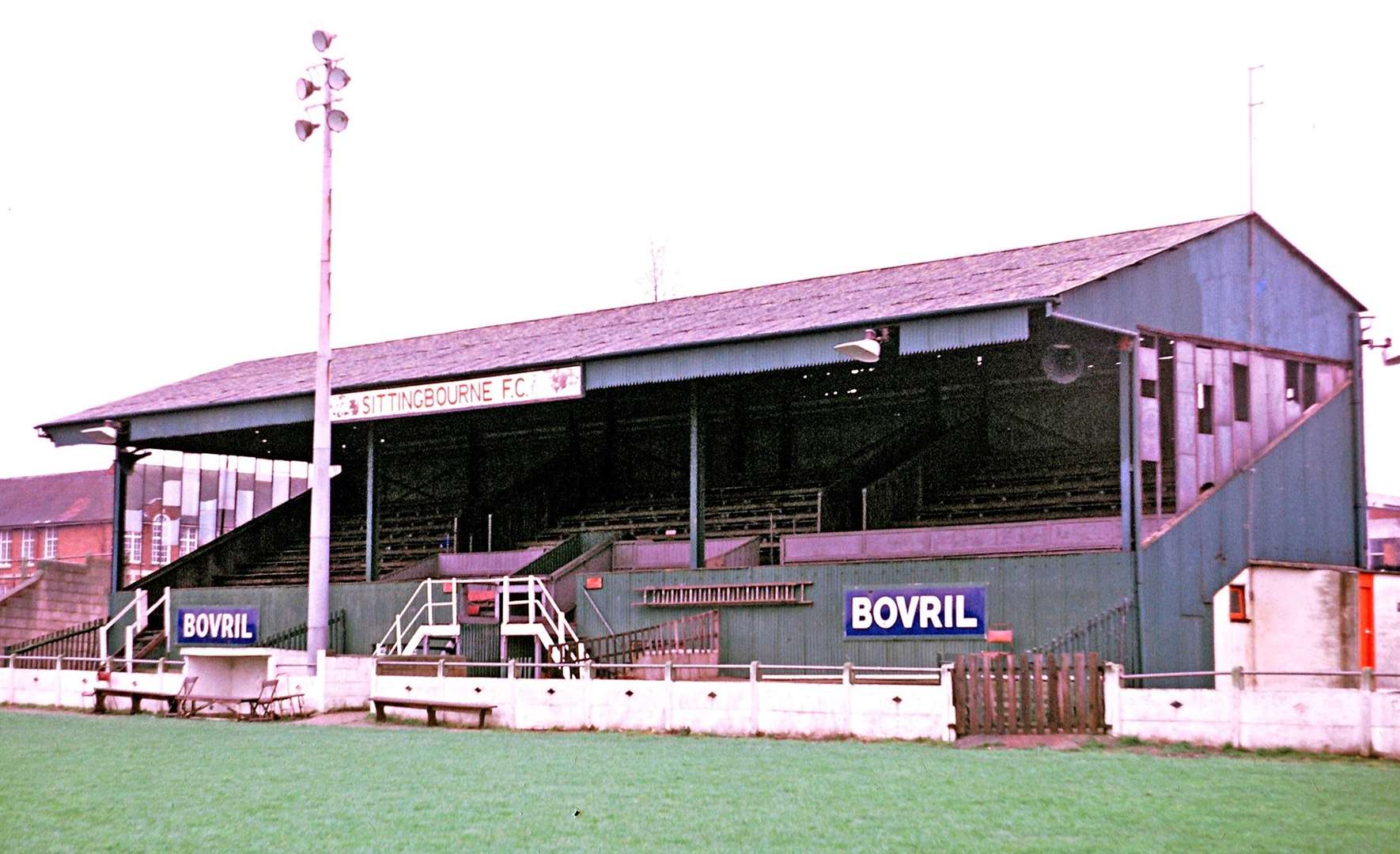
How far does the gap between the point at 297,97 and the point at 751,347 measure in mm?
9334

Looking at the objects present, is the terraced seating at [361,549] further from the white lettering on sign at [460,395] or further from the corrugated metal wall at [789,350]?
the corrugated metal wall at [789,350]

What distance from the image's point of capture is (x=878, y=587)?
92.6ft


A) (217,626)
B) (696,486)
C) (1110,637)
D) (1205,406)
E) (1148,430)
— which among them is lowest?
(217,626)

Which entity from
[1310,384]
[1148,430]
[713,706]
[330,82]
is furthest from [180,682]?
[1310,384]

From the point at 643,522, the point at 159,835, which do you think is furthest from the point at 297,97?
the point at 159,835

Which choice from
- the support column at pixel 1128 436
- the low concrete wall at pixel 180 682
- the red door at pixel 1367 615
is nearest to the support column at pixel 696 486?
the low concrete wall at pixel 180 682

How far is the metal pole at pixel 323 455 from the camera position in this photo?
28.6 metres

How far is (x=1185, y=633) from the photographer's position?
2698 centimetres

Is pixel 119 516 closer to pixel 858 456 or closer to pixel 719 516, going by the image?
pixel 719 516

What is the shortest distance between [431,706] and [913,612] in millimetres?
8194

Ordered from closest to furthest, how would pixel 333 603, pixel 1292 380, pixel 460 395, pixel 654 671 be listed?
1. pixel 654 671
2. pixel 1292 380
3. pixel 460 395
4. pixel 333 603

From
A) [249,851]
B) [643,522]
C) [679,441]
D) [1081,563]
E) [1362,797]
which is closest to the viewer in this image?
[249,851]

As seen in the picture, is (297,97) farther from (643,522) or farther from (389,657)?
(643,522)

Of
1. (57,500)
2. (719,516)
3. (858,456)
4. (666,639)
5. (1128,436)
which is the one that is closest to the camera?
(1128,436)
